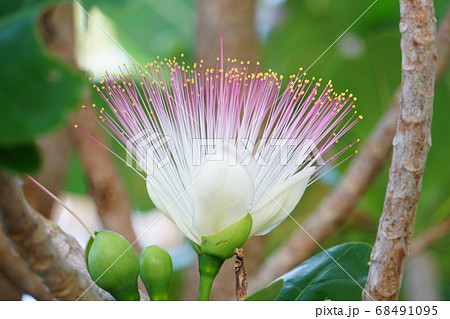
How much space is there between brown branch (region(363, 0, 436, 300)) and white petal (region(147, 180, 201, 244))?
0.55 feet

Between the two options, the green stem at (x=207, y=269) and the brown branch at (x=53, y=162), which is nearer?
the green stem at (x=207, y=269)

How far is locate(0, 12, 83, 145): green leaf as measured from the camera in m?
0.39

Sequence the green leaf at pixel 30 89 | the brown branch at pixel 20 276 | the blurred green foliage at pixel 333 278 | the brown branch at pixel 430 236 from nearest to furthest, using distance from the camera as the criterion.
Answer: the green leaf at pixel 30 89 < the blurred green foliage at pixel 333 278 < the brown branch at pixel 20 276 < the brown branch at pixel 430 236

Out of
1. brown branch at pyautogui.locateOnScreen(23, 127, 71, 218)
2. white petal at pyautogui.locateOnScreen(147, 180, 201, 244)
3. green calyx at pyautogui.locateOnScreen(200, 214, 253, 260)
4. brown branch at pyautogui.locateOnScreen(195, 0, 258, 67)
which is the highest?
brown branch at pyautogui.locateOnScreen(195, 0, 258, 67)

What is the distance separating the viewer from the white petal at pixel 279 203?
58 cm

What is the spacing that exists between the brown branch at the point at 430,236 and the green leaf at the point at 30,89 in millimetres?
859

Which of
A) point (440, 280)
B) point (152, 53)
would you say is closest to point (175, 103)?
point (440, 280)

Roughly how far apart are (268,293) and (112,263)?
14 centimetres

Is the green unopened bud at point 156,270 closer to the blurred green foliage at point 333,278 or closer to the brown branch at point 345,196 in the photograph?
the blurred green foliage at point 333,278

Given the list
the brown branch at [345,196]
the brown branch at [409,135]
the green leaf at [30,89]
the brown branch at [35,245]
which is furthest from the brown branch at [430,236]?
the green leaf at [30,89]

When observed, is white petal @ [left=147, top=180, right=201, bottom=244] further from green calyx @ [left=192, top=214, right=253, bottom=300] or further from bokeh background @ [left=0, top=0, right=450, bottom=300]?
bokeh background @ [left=0, top=0, right=450, bottom=300]

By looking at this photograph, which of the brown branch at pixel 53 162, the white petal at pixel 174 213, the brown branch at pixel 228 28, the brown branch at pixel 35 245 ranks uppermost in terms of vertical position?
the brown branch at pixel 228 28

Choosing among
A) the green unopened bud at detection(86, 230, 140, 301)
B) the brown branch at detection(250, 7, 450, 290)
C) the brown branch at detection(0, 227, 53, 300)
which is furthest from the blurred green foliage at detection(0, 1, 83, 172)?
the brown branch at detection(250, 7, 450, 290)

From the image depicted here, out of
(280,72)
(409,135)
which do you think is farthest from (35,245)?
(280,72)
